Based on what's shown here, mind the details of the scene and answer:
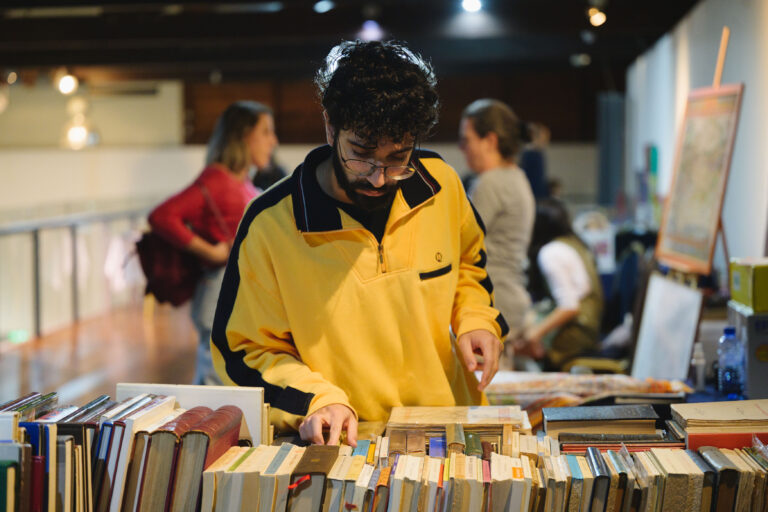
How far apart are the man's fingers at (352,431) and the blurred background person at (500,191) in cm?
196

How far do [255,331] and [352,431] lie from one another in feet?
1.09

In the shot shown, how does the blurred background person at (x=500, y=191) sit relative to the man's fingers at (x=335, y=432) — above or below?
above

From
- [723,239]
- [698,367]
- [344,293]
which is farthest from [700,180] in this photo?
[344,293]

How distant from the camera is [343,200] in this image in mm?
1887

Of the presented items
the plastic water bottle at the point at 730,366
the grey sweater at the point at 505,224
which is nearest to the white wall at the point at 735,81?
the plastic water bottle at the point at 730,366

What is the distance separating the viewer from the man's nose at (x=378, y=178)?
1722 mm

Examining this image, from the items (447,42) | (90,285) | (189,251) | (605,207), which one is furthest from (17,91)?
(189,251)

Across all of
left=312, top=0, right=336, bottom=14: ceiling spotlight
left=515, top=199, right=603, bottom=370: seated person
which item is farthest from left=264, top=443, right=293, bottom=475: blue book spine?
left=312, top=0, right=336, bottom=14: ceiling spotlight

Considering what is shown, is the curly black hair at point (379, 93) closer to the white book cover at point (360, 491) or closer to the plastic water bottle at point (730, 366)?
the white book cover at point (360, 491)

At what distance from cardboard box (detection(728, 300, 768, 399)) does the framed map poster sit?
842mm

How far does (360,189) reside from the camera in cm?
180

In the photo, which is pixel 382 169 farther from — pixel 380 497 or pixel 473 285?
pixel 380 497

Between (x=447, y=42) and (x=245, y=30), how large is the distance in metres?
2.48

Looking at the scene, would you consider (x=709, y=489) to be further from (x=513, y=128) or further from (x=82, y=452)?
(x=513, y=128)
